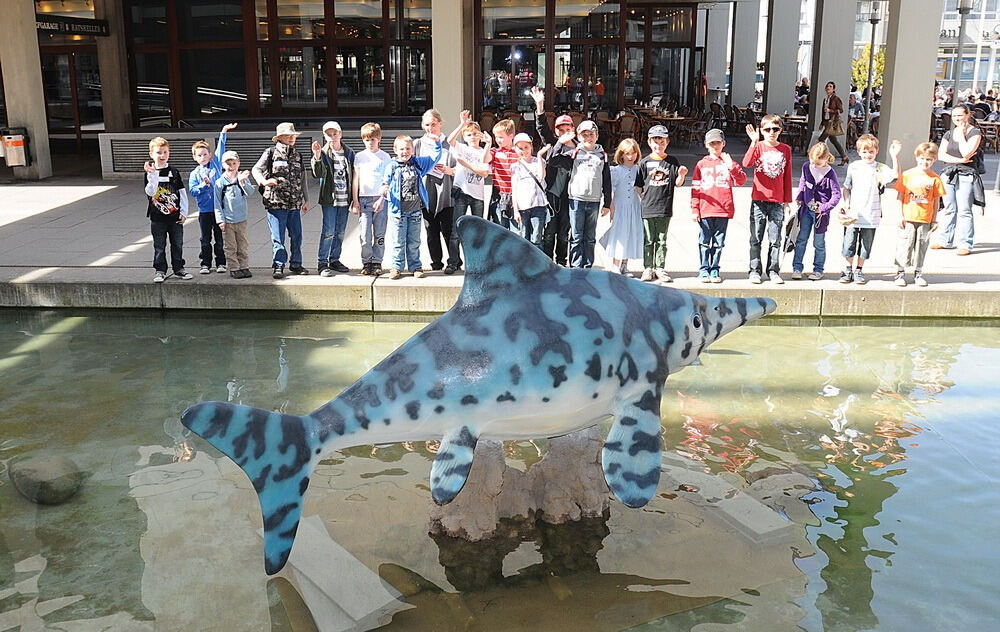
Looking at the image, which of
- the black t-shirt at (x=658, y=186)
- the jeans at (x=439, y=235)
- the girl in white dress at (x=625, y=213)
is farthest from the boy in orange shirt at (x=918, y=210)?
the jeans at (x=439, y=235)

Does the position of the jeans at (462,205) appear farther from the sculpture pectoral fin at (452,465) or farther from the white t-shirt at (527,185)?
the sculpture pectoral fin at (452,465)

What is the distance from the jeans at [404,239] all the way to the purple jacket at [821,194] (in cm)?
404

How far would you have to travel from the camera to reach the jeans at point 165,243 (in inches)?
396

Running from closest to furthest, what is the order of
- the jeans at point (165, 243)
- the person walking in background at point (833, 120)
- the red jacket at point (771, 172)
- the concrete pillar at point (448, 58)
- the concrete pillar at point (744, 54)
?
1. the red jacket at point (771, 172)
2. the jeans at point (165, 243)
3. the concrete pillar at point (448, 58)
4. the person walking in background at point (833, 120)
5. the concrete pillar at point (744, 54)

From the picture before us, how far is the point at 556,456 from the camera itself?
5949 millimetres

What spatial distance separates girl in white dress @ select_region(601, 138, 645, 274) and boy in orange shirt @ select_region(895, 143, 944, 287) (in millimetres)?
2702

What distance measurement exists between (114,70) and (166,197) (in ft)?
44.1

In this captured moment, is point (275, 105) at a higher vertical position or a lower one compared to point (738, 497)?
higher

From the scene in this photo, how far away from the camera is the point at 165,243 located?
1008 cm

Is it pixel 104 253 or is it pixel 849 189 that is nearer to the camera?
pixel 849 189

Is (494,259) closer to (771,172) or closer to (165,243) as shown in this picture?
(771,172)

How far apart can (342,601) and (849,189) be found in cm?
732

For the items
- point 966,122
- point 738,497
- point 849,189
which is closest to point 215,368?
point 738,497

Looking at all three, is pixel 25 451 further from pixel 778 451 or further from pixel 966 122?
pixel 966 122
